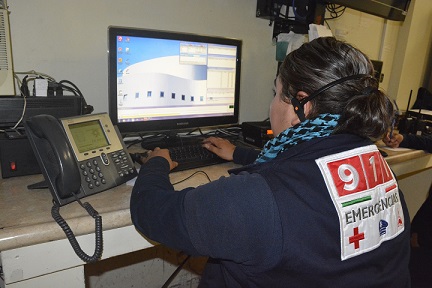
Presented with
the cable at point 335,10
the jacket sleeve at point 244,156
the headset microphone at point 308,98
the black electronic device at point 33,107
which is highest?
the cable at point 335,10

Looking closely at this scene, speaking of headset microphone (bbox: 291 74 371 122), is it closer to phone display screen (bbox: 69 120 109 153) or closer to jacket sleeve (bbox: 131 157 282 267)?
jacket sleeve (bbox: 131 157 282 267)

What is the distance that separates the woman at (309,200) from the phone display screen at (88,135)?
0.19m

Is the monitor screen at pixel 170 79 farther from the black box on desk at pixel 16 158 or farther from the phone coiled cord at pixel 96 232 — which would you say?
the phone coiled cord at pixel 96 232

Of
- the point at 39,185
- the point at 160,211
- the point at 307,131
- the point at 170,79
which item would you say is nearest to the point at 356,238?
the point at 307,131

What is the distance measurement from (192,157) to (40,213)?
1.68 ft

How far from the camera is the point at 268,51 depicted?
178 cm

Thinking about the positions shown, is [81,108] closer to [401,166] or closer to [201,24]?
[201,24]

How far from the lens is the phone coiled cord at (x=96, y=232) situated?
0.72 meters

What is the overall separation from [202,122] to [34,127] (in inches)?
27.5

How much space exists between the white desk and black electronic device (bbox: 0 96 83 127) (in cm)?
19

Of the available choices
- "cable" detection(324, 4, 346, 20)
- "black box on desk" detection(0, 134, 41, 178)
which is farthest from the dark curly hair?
"cable" detection(324, 4, 346, 20)

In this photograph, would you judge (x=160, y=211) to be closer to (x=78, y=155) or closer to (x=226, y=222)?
(x=226, y=222)

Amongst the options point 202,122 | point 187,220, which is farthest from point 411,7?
point 187,220

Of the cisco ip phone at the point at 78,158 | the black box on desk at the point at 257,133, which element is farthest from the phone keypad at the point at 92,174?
the black box on desk at the point at 257,133
